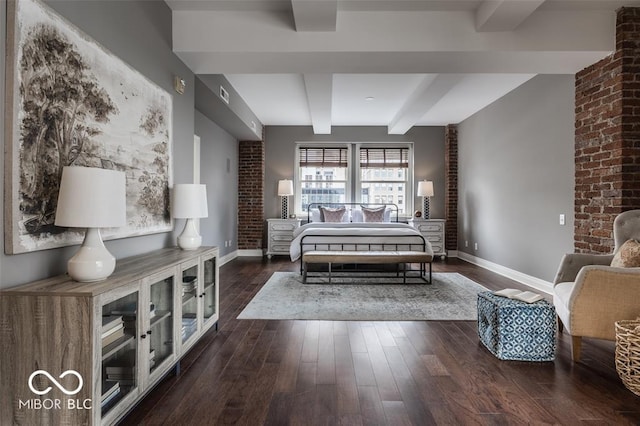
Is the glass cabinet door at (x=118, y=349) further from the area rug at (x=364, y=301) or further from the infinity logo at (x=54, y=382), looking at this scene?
the area rug at (x=364, y=301)

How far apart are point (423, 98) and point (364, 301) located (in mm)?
3130

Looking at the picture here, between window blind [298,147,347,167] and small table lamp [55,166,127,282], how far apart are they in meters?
6.55

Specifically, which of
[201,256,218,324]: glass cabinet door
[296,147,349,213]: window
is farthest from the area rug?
[296,147,349,213]: window

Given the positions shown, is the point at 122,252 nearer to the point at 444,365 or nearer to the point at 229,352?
the point at 229,352

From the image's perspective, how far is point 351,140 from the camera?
806cm

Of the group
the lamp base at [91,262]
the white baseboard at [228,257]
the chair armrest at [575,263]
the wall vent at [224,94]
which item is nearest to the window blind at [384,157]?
the white baseboard at [228,257]

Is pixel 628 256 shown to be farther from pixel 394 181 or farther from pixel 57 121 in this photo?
pixel 394 181

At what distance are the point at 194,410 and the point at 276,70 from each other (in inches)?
125

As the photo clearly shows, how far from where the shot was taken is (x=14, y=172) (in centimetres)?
156

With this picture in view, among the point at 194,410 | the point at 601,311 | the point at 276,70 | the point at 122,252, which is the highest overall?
the point at 276,70

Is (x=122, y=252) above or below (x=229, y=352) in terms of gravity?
above

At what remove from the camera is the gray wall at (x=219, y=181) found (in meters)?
5.76

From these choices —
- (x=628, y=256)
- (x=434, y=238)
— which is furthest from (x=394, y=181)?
(x=628, y=256)

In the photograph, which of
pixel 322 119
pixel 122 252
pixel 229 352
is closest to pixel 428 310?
pixel 229 352
